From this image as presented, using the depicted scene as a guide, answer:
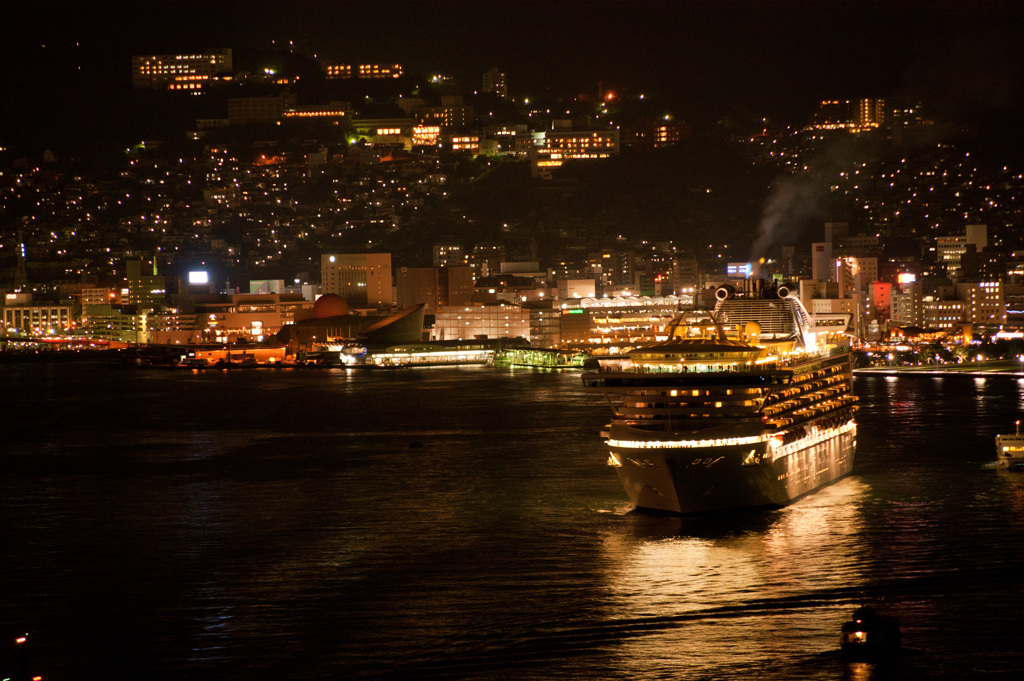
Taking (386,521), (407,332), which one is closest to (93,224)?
(407,332)

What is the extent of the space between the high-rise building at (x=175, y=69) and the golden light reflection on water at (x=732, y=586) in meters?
106

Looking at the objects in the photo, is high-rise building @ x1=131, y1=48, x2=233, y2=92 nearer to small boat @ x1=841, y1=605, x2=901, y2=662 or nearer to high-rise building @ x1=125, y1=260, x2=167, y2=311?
high-rise building @ x1=125, y1=260, x2=167, y2=311

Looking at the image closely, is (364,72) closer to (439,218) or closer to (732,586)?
(439,218)

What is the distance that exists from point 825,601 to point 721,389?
204 inches

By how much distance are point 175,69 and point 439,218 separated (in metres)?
35.5

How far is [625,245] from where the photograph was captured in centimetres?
9406

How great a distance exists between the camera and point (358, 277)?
289ft

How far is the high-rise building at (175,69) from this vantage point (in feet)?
377

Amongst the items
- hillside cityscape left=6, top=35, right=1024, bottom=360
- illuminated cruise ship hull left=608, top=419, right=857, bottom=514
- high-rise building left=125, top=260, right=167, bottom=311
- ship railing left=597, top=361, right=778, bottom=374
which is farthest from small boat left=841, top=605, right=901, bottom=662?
high-rise building left=125, top=260, right=167, bottom=311

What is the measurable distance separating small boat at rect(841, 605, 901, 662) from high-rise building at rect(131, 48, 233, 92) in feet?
366

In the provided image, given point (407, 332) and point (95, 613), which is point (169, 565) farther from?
point (407, 332)

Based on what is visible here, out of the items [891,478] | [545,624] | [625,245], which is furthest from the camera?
[625,245]

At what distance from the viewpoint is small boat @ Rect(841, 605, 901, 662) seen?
12281mm

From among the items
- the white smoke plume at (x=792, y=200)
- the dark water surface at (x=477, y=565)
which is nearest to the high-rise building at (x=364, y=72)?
the white smoke plume at (x=792, y=200)
